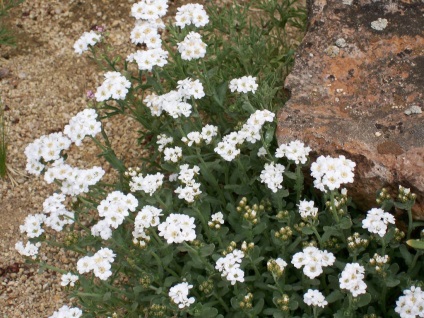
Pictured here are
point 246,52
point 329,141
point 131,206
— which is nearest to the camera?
point 131,206

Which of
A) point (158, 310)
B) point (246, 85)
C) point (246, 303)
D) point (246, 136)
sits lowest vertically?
point (158, 310)

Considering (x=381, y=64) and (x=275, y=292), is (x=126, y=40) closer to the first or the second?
(x=381, y=64)

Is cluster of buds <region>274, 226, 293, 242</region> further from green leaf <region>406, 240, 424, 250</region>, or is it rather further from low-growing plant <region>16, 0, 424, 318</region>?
green leaf <region>406, 240, 424, 250</region>

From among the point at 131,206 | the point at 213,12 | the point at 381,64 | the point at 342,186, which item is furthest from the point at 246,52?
the point at 131,206

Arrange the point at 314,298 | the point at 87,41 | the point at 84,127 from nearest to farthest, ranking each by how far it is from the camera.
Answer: the point at 314,298 < the point at 84,127 < the point at 87,41

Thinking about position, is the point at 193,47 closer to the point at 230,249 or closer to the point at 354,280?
the point at 230,249

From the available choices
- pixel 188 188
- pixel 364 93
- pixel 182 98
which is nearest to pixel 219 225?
pixel 188 188
